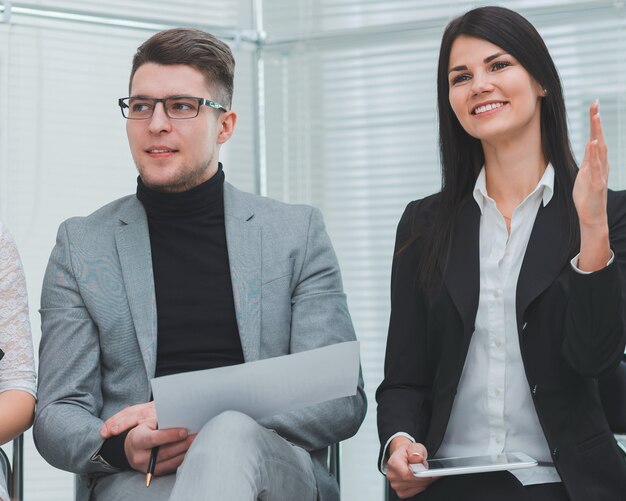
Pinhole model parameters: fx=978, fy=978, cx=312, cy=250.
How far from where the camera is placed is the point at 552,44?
3641mm

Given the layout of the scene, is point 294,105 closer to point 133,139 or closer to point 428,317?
point 133,139

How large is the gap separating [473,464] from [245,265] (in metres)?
0.83

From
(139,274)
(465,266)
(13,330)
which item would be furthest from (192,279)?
(465,266)

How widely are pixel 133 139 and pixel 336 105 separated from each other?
5.36 feet

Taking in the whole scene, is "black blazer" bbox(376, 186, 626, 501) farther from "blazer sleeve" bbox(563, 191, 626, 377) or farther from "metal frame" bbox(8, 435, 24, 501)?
"metal frame" bbox(8, 435, 24, 501)

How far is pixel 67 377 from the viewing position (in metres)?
2.35

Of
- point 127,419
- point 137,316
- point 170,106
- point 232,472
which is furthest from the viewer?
point 170,106

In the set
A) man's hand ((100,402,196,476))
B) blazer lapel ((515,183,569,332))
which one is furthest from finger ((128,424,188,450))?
blazer lapel ((515,183,569,332))

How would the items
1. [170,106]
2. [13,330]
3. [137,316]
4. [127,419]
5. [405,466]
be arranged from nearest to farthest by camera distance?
[405,466], [127,419], [13,330], [137,316], [170,106]

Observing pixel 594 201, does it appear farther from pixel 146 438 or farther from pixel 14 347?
pixel 14 347

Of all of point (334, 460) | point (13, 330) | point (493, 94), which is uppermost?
point (493, 94)

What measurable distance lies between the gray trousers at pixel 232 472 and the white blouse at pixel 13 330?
33cm

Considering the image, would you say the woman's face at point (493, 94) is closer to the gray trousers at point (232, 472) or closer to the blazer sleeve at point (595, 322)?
the blazer sleeve at point (595, 322)

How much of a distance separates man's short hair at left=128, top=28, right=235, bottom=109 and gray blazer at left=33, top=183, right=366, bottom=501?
0.34m
